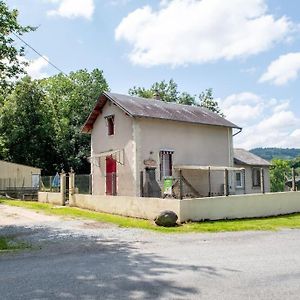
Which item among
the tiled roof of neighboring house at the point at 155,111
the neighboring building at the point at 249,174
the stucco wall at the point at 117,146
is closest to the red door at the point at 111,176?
the stucco wall at the point at 117,146

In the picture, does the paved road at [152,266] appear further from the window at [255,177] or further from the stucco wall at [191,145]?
the window at [255,177]

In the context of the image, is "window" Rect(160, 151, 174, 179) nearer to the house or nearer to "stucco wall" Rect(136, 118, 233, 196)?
the house

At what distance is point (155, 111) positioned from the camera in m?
24.3

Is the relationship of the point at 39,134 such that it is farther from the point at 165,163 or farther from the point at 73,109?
the point at 165,163

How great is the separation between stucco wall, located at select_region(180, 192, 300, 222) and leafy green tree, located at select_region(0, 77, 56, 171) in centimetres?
3172

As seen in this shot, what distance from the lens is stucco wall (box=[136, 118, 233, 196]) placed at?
23.2 meters

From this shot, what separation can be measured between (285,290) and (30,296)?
403cm

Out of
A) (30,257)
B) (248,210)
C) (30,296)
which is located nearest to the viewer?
(30,296)

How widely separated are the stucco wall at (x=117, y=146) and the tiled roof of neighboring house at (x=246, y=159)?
10927mm

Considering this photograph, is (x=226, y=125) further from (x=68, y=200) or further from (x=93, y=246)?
(x=93, y=246)

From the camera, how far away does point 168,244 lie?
11445 mm

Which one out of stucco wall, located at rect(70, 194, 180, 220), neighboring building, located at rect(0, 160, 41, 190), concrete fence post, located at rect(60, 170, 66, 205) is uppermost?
neighboring building, located at rect(0, 160, 41, 190)

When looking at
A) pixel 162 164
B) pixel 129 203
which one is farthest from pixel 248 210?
pixel 162 164

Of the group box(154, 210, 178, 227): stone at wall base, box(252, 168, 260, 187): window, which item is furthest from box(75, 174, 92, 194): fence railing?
box(252, 168, 260, 187): window
